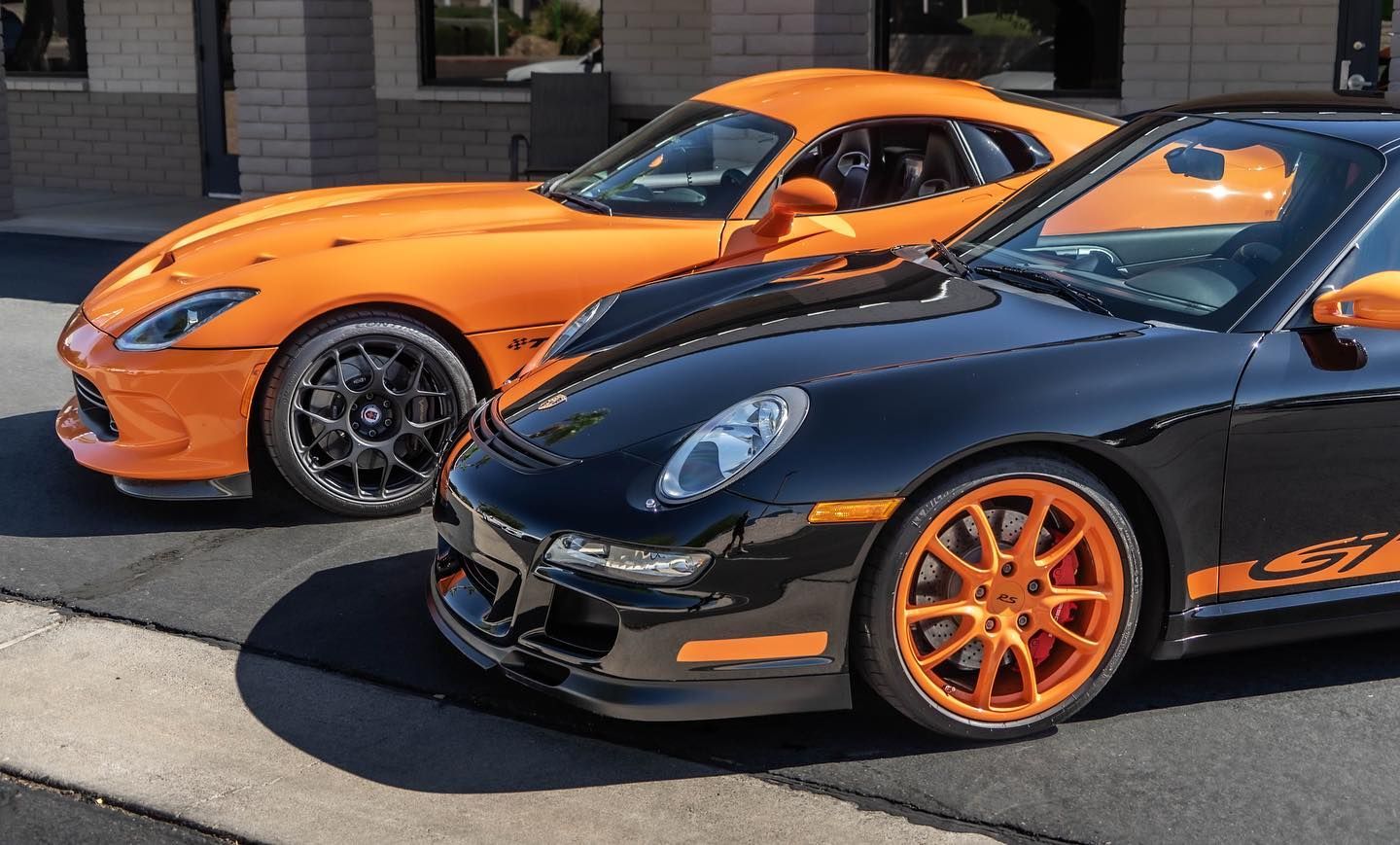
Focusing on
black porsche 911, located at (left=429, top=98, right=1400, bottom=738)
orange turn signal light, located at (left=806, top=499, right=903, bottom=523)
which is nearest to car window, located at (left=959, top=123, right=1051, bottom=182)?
black porsche 911, located at (left=429, top=98, right=1400, bottom=738)

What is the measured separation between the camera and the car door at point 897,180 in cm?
548

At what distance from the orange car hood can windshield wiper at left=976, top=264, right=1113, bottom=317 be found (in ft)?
5.94

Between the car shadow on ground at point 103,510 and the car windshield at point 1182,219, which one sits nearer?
the car windshield at point 1182,219

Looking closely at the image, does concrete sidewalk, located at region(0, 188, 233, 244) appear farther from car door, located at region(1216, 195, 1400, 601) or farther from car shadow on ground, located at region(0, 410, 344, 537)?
car door, located at region(1216, 195, 1400, 601)

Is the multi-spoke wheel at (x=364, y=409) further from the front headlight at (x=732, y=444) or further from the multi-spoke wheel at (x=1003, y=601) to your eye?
the multi-spoke wheel at (x=1003, y=601)

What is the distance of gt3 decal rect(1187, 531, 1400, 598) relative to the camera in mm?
3602

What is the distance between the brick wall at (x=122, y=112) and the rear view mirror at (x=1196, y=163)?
12552mm

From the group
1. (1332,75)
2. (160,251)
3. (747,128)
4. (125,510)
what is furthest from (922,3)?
(125,510)

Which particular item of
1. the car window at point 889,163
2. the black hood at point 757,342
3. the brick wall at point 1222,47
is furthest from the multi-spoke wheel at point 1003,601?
the brick wall at point 1222,47

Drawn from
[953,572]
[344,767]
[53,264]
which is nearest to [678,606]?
[953,572]

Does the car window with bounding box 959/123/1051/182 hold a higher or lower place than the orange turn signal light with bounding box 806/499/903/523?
higher

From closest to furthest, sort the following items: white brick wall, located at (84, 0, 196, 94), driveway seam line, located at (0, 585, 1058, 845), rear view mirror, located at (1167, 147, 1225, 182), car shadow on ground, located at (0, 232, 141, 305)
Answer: driveway seam line, located at (0, 585, 1058, 845) → rear view mirror, located at (1167, 147, 1225, 182) → car shadow on ground, located at (0, 232, 141, 305) → white brick wall, located at (84, 0, 196, 94)

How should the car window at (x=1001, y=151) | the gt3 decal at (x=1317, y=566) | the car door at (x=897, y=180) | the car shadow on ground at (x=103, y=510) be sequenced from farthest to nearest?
the car window at (x=1001, y=151) → the car door at (x=897, y=180) → the car shadow on ground at (x=103, y=510) → the gt3 decal at (x=1317, y=566)

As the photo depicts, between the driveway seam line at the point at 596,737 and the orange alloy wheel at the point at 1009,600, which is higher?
the orange alloy wheel at the point at 1009,600
